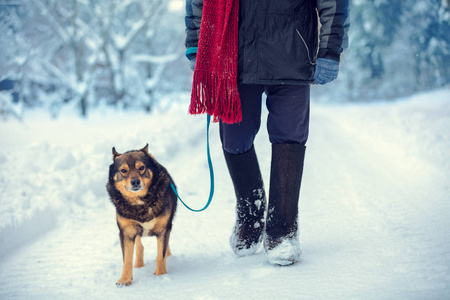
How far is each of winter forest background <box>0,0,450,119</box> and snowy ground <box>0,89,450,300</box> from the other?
605 cm

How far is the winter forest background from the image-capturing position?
1352 cm

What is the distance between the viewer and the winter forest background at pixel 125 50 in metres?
13.5

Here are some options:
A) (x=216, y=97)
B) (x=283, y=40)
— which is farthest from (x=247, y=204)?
(x=283, y=40)

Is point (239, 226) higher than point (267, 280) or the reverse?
higher

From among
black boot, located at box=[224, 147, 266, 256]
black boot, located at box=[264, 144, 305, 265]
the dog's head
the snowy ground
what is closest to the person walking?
black boot, located at box=[264, 144, 305, 265]

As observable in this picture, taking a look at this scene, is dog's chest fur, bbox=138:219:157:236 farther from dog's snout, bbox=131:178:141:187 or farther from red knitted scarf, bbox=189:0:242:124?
red knitted scarf, bbox=189:0:242:124

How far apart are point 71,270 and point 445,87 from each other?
18213 mm

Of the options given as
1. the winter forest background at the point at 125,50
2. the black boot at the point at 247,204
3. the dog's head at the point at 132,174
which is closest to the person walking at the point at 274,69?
the black boot at the point at 247,204

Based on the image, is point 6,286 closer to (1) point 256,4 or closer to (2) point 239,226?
(2) point 239,226

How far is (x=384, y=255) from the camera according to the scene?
2.17m

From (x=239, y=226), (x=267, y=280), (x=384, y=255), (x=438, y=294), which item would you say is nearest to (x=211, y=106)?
(x=239, y=226)

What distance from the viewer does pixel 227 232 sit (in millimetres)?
3064

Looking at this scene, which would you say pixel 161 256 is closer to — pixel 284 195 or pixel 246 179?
pixel 246 179

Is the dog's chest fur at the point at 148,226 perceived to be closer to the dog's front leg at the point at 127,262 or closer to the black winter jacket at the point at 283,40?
the dog's front leg at the point at 127,262
